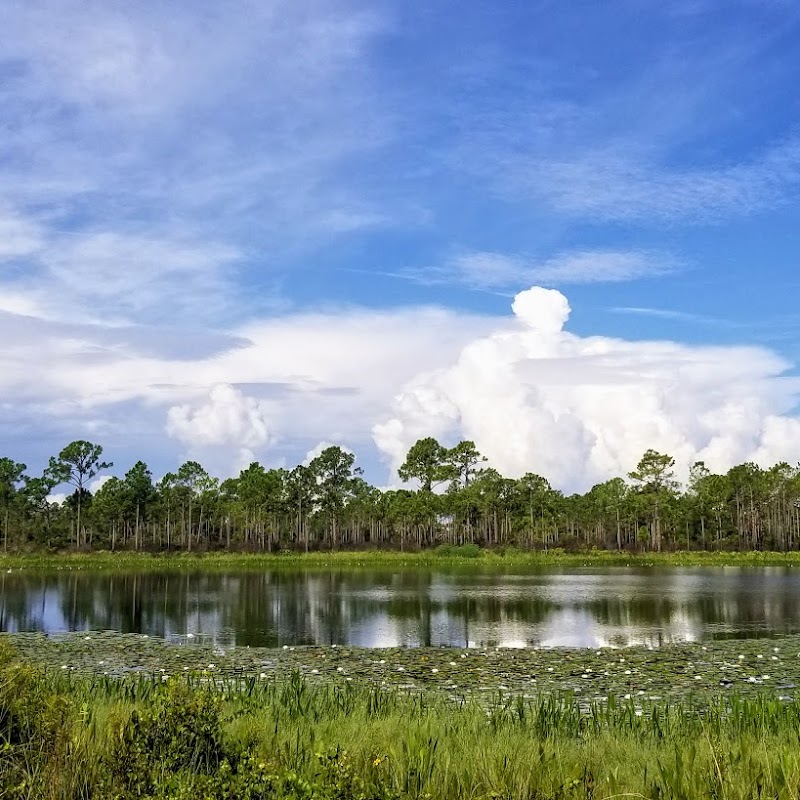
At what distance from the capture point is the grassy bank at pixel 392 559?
243 feet

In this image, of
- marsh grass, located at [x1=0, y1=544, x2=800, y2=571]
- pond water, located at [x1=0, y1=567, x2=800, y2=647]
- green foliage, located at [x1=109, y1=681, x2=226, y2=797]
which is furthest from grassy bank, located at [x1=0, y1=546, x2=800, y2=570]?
green foliage, located at [x1=109, y1=681, x2=226, y2=797]

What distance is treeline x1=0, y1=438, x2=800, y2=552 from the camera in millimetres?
98125

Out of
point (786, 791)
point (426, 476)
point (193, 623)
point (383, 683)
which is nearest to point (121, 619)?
point (193, 623)

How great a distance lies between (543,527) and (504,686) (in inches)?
3844

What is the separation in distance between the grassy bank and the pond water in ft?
76.0

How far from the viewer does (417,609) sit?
31.6m

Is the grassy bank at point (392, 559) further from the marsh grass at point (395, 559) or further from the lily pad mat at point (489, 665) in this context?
the lily pad mat at point (489, 665)

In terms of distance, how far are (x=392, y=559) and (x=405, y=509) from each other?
23124 mm

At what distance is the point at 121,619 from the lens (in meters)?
28.7

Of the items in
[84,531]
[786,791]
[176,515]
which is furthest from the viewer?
[176,515]

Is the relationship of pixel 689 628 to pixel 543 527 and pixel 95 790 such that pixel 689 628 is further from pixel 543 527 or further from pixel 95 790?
pixel 543 527

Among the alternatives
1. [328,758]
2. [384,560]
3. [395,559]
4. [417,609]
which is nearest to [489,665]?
[328,758]

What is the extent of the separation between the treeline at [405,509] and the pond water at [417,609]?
46854 mm

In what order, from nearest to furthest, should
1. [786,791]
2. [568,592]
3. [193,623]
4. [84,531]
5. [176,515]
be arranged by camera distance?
[786,791] → [193,623] → [568,592] → [84,531] → [176,515]
